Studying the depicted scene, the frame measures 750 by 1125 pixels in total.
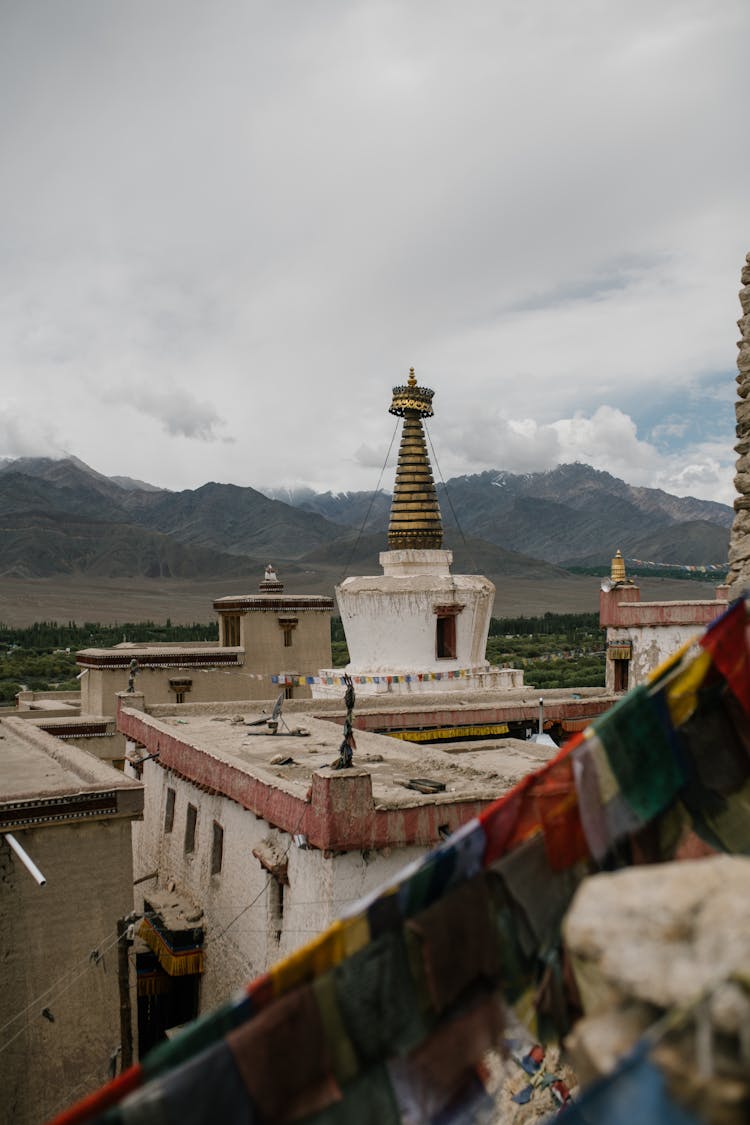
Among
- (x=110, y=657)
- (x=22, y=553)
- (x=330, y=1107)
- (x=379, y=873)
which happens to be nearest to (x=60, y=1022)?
(x=379, y=873)

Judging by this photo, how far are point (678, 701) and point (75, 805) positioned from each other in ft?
29.8

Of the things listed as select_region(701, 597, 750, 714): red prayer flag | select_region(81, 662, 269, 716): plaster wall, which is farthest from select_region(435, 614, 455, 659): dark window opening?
select_region(701, 597, 750, 714): red prayer flag

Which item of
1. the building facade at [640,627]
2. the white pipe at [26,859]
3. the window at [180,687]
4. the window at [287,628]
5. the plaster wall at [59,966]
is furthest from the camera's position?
the window at [287,628]

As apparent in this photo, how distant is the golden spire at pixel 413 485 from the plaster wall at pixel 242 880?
12583mm

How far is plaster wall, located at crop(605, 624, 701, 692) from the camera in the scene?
22.9 metres

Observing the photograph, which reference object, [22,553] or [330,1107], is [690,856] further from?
[22,553]

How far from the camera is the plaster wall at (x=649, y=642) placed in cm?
2288

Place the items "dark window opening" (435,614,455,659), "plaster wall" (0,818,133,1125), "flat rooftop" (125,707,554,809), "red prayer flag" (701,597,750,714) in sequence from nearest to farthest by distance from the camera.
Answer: "red prayer flag" (701,597,750,714) < "plaster wall" (0,818,133,1125) < "flat rooftop" (125,707,554,809) < "dark window opening" (435,614,455,659)

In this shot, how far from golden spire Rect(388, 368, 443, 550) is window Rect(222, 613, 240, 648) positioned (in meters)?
5.74

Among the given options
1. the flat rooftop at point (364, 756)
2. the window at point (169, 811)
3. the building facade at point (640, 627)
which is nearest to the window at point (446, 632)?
the building facade at point (640, 627)

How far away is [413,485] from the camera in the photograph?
1133 inches

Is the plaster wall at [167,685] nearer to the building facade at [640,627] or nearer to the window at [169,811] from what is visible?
the window at [169,811]

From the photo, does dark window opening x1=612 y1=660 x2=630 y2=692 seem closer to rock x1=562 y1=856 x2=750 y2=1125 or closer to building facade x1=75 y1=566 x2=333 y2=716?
building facade x1=75 y1=566 x2=333 y2=716

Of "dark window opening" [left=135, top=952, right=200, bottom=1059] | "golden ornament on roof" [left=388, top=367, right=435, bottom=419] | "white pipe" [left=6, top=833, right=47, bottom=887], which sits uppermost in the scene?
"golden ornament on roof" [left=388, top=367, right=435, bottom=419]
